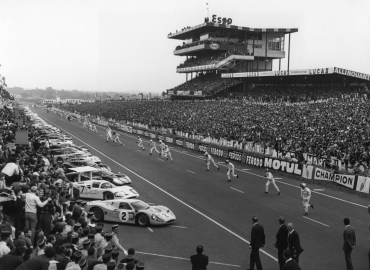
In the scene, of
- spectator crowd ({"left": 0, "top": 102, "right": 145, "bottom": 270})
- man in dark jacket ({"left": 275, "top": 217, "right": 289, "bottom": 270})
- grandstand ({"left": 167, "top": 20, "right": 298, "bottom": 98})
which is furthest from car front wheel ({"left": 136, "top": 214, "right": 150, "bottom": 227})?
grandstand ({"left": 167, "top": 20, "right": 298, "bottom": 98})

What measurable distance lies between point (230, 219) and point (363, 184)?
10106mm

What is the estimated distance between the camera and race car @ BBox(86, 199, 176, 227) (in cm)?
1609

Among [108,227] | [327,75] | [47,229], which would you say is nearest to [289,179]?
[108,227]

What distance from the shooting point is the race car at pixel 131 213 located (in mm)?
16094

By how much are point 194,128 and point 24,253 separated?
42.3 m

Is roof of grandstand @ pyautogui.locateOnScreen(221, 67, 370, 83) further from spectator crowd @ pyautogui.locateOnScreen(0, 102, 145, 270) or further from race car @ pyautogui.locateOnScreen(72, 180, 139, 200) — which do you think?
spectator crowd @ pyautogui.locateOnScreen(0, 102, 145, 270)

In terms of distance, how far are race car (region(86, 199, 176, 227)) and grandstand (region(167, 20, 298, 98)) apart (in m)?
65.8

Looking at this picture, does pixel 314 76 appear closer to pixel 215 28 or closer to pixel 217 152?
pixel 217 152

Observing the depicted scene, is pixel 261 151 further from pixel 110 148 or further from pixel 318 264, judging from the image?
pixel 318 264

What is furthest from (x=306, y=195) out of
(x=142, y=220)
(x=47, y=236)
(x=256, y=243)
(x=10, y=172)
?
(x=10, y=172)

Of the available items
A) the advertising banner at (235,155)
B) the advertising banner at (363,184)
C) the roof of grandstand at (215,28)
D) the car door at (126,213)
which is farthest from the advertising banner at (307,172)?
the roof of grandstand at (215,28)

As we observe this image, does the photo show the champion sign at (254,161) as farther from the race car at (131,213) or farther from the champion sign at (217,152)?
the race car at (131,213)

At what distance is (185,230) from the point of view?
1566cm

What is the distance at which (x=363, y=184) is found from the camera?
22312mm
